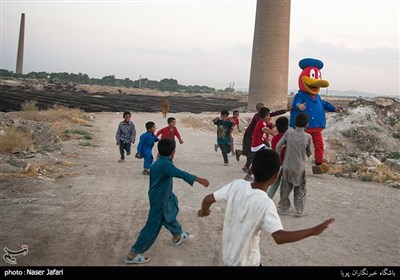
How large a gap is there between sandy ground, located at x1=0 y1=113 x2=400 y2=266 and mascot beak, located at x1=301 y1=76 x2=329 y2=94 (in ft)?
6.24

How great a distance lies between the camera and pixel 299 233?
255 centimetres

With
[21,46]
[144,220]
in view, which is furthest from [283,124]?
[21,46]

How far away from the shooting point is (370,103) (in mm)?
15602

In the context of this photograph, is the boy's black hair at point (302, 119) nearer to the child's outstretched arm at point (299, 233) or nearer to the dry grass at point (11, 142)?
the child's outstretched arm at point (299, 233)

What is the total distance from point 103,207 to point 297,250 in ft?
9.75

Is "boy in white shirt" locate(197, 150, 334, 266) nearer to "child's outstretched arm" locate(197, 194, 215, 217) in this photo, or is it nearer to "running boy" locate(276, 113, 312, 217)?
"child's outstretched arm" locate(197, 194, 215, 217)

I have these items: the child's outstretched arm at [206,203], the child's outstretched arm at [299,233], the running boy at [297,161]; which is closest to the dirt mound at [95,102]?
the running boy at [297,161]

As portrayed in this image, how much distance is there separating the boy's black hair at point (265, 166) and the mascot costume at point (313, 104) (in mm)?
5552

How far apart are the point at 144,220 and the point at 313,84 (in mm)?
4625

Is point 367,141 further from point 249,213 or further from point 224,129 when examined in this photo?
point 249,213

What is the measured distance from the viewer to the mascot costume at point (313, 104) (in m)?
8.51

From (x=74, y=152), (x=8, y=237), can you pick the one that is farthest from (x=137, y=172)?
(x=8, y=237)

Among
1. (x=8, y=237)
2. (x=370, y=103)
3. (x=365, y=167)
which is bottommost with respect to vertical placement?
(x=8, y=237)
